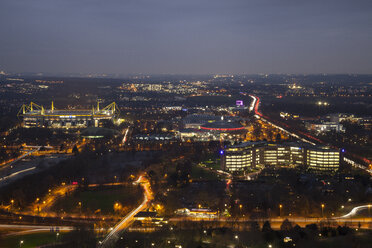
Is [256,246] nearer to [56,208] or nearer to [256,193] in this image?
[256,193]

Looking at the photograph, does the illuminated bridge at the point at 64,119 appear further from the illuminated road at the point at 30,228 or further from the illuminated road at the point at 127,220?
the illuminated road at the point at 30,228

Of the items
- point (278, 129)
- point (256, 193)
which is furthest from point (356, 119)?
point (256, 193)

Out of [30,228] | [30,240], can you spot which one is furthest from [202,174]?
[30,240]

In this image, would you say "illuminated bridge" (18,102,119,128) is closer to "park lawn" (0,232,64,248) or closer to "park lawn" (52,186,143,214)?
"park lawn" (52,186,143,214)

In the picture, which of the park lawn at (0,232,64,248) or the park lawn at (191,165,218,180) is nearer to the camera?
the park lawn at (0,232,64,248)

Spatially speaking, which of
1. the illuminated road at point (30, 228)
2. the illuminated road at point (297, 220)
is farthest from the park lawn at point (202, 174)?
the illuminated road at point (30, 228)

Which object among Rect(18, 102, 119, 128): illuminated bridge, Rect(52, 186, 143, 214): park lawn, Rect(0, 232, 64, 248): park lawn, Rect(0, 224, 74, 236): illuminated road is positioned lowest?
Rect(0, 232, 64, 248): park lawn

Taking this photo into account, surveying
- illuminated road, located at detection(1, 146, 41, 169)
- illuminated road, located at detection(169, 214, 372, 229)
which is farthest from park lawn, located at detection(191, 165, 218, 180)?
illuminated road, located at detection(1, 146, 41, 169)
